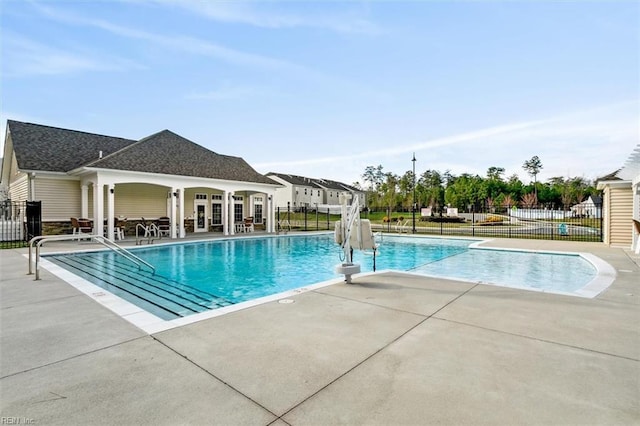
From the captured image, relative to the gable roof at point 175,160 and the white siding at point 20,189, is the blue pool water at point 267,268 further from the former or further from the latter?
the white siding at point 20,189

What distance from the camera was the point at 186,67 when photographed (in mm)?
13656

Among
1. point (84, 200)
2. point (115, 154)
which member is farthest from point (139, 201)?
point (115, 154)

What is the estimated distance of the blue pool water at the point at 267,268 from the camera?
272 inches

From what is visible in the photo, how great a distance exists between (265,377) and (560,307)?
4.21 metres

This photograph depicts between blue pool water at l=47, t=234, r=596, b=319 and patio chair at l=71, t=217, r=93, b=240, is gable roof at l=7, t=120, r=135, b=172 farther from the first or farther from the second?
blue pool water at l=47, t=234, r=596, b=319

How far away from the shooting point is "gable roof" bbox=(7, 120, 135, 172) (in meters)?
15.1

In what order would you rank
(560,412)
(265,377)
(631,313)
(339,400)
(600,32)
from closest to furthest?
(560,412) → (339,400) → (265,377) → (631,313) → (600,32)

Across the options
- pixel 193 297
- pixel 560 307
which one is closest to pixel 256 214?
pixel 193 297

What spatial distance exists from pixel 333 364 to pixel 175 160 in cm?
1744

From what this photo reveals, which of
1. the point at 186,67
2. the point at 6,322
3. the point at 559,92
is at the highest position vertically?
the point at 186,67

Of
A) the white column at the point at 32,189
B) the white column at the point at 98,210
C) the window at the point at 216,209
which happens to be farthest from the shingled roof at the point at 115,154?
the window at the point at 216,209

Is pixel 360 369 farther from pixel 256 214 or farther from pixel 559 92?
pixel 256 214

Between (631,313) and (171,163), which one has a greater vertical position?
(171,163)

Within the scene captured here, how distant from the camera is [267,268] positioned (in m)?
9.95
